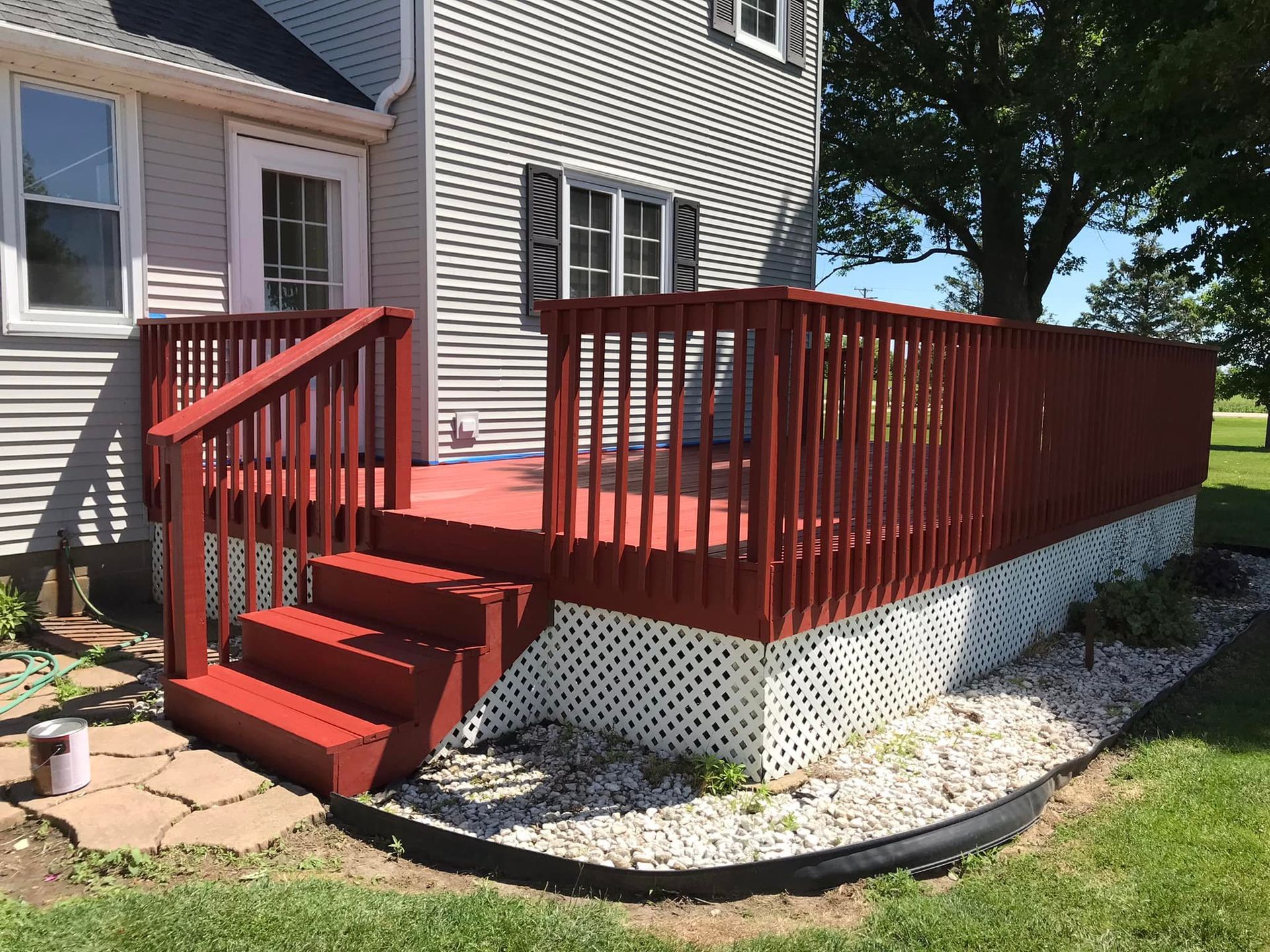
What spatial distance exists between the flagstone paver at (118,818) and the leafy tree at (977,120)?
48.3ft

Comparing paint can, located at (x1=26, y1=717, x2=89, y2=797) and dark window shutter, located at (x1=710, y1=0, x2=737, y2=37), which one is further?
dark window shutter, located at (x1=710, y1=0, x2=737, y2=37)

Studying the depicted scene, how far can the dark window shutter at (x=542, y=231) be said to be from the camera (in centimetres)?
734

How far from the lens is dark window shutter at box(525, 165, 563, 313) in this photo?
24.1 feet

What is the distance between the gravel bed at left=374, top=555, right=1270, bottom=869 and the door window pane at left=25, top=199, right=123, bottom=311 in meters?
3.67

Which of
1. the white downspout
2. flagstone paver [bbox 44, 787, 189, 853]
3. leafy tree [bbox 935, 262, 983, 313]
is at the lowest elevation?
flagstone paver [bbox 44, 787, 189, 853]

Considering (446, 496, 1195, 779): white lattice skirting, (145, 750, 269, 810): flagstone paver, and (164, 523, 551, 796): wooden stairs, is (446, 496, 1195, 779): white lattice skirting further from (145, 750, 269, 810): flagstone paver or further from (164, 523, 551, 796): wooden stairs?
(145, 750, 269, 810): flagstone paver

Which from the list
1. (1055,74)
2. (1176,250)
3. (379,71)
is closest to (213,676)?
(379,71)

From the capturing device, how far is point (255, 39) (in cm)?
691

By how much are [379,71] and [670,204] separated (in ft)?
9.13

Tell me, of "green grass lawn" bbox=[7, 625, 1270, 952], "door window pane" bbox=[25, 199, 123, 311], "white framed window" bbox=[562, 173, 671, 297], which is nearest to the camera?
"green grass lawn" bbox=[7, 625, 1270, 952]

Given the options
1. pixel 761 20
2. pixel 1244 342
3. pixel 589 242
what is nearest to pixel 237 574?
pixel 589 242

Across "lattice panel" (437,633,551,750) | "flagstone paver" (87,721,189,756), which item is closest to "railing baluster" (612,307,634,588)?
"lattice panel" (437,633,551,750)

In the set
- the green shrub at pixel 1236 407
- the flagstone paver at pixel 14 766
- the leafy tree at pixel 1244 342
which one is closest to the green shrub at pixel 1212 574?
the flagstone paver at pixel 14 766

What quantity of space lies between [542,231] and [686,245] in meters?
1.79
